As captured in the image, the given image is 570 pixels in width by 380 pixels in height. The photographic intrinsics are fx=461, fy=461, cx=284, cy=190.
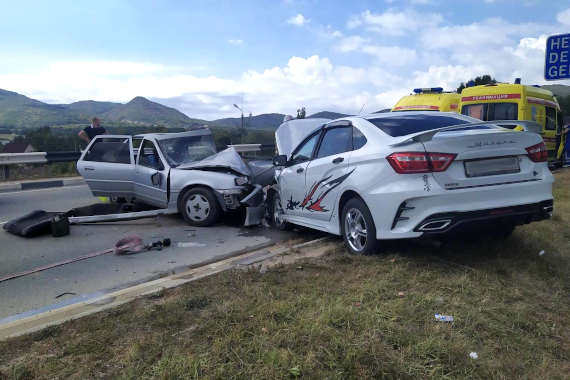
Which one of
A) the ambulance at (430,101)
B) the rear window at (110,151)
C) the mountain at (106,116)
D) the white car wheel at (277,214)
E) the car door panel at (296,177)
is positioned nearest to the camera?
the car door panel at (296,177)

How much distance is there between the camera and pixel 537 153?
15.4 ft

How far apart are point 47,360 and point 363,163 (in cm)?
335

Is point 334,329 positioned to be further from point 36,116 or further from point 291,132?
point 36,116

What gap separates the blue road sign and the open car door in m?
7.56

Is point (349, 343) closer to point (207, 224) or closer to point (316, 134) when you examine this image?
point (316, 134)

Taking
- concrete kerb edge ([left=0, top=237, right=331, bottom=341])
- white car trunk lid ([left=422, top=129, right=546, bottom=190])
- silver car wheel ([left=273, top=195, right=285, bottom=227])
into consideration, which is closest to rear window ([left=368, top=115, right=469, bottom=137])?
white car trunk lid ([left=422, top=129, right=546, bottom=190])

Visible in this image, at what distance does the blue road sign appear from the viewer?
761 cm

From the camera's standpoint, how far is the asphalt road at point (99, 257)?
470 centimetres

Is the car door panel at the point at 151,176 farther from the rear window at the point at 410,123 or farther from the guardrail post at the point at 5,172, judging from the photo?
Result: the guardrail post at the point at 5,172

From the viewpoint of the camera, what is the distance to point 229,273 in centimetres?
461

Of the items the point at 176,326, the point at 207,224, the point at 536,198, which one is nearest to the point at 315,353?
the point at 176,326

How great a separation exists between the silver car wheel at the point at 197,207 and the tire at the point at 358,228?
119 inches

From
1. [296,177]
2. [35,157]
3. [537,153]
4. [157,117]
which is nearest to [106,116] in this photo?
[157,117]

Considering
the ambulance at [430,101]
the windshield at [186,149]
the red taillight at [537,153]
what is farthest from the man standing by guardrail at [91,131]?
the red taillight at [537,153]
